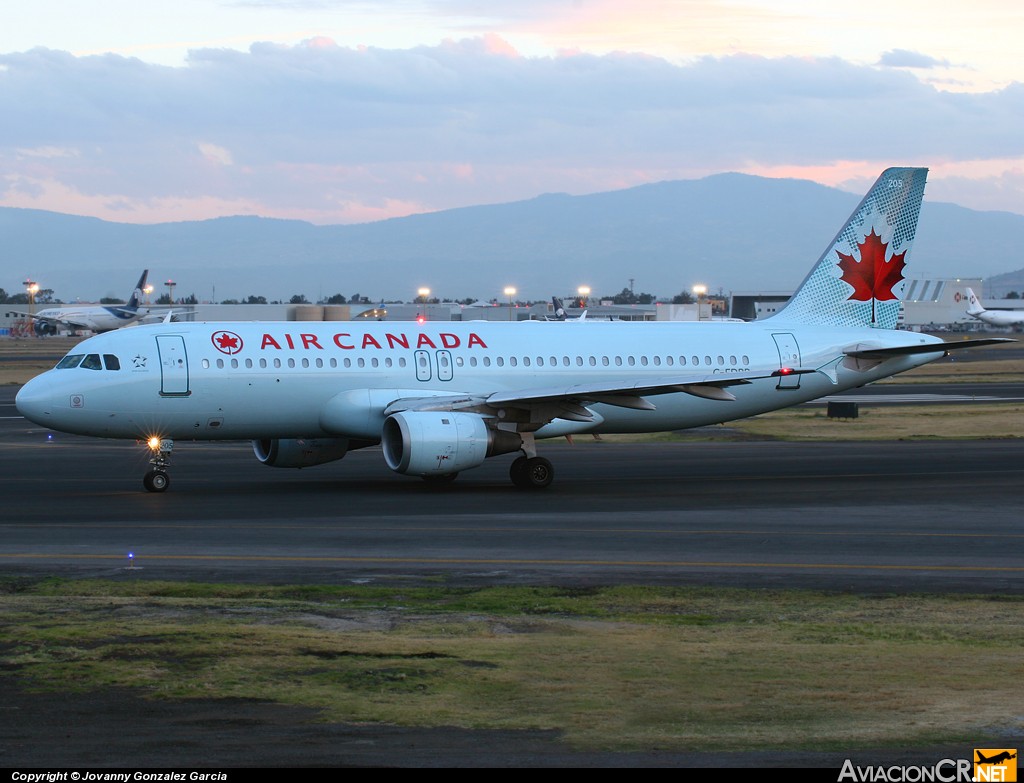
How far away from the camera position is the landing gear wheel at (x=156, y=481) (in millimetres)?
32000

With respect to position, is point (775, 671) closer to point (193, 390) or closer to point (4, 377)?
point (193, 390)

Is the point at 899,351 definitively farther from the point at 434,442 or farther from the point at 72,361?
the point at 72,361

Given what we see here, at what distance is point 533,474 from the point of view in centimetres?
3256

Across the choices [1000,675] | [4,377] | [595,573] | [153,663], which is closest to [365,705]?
[153,663]

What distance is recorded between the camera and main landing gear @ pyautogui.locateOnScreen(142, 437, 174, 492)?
3198 centimetres

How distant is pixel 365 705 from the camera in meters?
12.9

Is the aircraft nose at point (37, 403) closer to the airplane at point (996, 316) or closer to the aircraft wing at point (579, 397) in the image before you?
the aircraft wing at point (579, 397)

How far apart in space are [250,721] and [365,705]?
1208 mm

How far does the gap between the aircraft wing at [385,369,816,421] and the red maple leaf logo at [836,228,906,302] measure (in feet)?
22.5

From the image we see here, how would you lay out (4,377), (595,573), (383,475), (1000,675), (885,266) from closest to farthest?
(1000,675), (595,573), (383,475), (885,266), (4,377)

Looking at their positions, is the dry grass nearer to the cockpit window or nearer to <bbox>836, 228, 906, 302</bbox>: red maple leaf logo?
the cockpit window

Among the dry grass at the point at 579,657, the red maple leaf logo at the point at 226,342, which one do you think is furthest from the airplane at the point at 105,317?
the dry grass at the point at 579,657

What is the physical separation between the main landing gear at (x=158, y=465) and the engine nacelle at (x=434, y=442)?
5401 mm

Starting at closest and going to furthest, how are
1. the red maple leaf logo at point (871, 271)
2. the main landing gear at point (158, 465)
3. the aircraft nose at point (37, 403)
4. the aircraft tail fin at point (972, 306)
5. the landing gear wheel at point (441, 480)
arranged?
1. the aircraft nose at point (37, 403)
2. the main landing gear at point (158, 465)
3. the landing gear wheel at point (441, 480)
4. the red maple leaf logo at point (871, 271)
5. the aircraft tail fin at point (972, 306)
